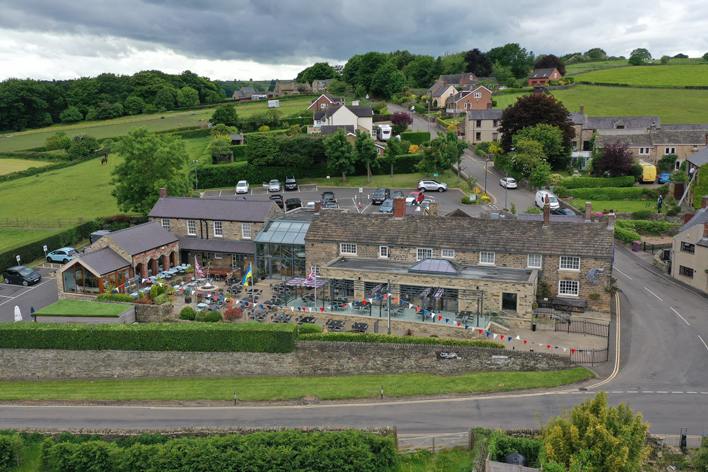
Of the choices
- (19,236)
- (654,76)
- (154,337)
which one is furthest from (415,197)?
(654,76)

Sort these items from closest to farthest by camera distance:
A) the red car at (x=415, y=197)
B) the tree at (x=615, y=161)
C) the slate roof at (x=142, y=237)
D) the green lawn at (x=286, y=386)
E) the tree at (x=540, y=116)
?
the green lawn at (x=286, y=386) < the slate roof at (x=142, y=237) < the red car at (x=415, y=197) < the tree at (x=615, y=161) < the tree at (x=540, y=116)

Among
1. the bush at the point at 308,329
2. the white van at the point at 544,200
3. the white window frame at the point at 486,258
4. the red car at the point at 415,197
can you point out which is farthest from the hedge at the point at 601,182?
the bush at the point at 308,329

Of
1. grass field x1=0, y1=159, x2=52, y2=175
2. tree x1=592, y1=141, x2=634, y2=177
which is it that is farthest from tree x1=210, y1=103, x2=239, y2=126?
tree x1=592, y1=141, x2=634, y2=177

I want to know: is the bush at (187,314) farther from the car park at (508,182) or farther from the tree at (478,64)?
the tree at (478,64)

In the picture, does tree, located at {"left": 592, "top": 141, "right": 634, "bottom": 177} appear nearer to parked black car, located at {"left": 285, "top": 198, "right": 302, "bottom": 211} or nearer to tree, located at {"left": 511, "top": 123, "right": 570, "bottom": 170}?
tree, located at {"left": 511, "top": 123, "right": 570, "bottom": 170}

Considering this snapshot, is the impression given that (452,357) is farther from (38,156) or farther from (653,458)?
(38,156)

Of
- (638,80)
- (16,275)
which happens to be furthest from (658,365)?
(638,80)
